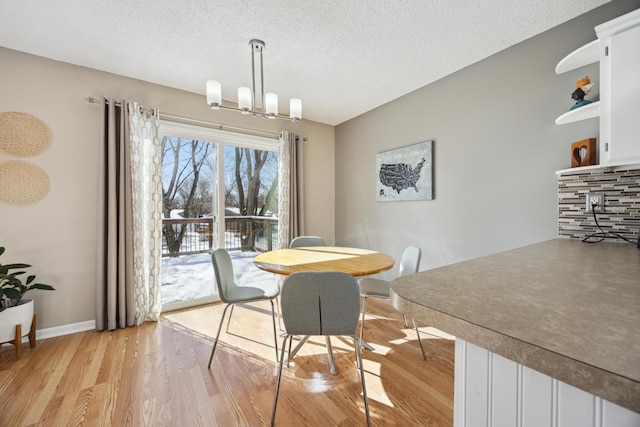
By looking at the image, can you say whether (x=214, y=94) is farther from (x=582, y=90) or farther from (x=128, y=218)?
(x=582, y=90)

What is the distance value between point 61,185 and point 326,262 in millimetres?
2594

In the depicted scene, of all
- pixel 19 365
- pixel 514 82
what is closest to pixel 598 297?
pixel 514 82

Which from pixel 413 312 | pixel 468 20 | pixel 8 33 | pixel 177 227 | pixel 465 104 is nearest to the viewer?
pixel 413 312

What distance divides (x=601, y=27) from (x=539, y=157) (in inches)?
34.5

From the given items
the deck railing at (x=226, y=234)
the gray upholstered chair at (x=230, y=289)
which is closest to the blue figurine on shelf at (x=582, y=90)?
the gray upholstered chair at (x=230, y=289)

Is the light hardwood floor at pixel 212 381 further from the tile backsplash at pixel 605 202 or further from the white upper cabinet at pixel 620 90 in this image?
the white upper cabinet at pixel 620 90

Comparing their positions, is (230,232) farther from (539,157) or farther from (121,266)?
(539,157)

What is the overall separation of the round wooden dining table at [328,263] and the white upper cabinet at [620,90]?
142 cm

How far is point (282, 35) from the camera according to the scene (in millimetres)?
2059

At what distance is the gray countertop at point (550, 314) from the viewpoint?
0.35 m

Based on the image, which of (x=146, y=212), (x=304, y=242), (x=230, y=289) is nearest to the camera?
(x=230, y=289)

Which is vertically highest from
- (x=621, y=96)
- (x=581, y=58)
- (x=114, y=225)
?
(x=581, y=58)

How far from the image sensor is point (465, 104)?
2.57 m

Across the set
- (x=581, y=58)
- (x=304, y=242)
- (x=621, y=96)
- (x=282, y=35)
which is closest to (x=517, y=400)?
(x=621, y=96)
